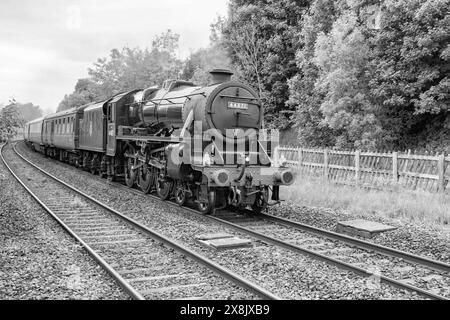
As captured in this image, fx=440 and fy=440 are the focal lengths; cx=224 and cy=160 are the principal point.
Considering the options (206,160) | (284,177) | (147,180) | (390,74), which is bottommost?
(147,180)

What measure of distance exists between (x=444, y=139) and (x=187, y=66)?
3155cm

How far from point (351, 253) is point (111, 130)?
34.6 feet

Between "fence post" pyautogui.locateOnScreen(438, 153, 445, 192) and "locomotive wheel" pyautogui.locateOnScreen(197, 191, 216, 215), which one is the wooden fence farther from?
"locomotive wheel" pyautogui.locateOnScreen(197, 191, 216, 215)

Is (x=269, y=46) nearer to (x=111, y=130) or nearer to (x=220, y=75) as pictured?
(x=111, y=130)

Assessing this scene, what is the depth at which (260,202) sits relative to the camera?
33.8ft

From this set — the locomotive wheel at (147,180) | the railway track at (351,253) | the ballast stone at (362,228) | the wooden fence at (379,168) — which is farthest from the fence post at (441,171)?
the locomotive wheel at (147,180)

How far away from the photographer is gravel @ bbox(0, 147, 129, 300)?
16.7 feet

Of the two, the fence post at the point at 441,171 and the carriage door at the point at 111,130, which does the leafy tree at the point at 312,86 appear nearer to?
the fence post at the point at 441,171

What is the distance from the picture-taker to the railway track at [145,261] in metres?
5.14

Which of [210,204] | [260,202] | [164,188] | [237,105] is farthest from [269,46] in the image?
[210,204]

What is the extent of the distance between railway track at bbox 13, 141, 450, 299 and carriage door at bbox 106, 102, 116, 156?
6717 millimetres

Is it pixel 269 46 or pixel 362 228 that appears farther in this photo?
pixel 269 46

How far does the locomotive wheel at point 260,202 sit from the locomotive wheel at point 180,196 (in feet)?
5.84

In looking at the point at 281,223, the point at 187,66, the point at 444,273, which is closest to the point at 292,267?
the point at 444,273
